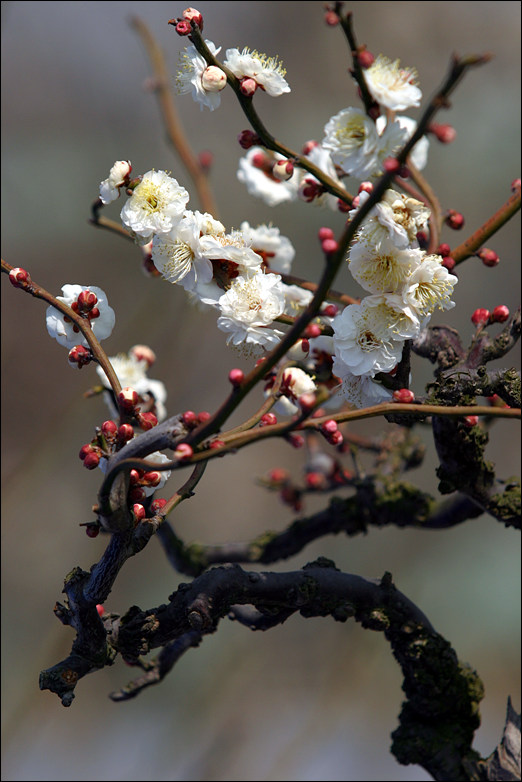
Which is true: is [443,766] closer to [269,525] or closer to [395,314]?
[395,314]

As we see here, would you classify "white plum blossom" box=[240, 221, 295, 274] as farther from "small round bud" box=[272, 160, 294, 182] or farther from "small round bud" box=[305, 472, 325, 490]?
"small round bud" box=[305, 472, 325, 490]

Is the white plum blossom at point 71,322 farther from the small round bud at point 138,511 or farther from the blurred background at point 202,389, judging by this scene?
the blurred background at point 202,389

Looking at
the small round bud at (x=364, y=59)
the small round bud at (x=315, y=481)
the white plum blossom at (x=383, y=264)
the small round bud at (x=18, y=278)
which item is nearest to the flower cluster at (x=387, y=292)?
the white plum blossom at (x=383, y=264)

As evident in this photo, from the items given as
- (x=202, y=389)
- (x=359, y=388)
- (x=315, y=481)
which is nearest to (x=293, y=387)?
(x=359, y=388)

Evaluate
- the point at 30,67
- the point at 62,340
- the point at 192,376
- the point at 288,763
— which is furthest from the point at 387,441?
the point at 30,67

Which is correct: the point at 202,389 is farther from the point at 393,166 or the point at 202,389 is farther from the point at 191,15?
the point at 393,166

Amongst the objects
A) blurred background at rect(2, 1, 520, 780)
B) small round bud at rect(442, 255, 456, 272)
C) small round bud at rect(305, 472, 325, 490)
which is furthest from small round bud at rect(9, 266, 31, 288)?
blurred background at rect(2, 1, 520, 780)
